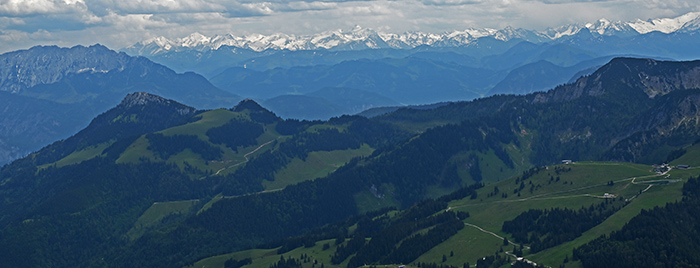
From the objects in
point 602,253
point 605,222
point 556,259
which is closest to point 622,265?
point 602,253

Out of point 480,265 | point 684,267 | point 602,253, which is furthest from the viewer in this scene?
point 480,265

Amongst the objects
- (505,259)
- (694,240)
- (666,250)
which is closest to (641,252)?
(666,250)

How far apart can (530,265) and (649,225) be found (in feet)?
107

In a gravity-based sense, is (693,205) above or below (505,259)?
above

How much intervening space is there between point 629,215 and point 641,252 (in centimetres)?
2712

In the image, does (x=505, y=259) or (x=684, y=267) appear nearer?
(x=684, y=267)

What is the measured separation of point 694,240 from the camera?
178m

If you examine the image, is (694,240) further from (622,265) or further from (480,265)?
(480,265)

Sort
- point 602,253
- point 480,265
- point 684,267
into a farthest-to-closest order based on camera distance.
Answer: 1. point 480,265
2. point 602,253
3. point 684,267

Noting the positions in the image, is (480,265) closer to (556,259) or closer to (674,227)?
(556,259)

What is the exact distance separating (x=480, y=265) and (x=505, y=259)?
23.5 feet

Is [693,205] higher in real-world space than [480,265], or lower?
higher

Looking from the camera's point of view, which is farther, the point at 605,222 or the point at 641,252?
the point at 605,222

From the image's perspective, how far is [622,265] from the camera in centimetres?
16875
